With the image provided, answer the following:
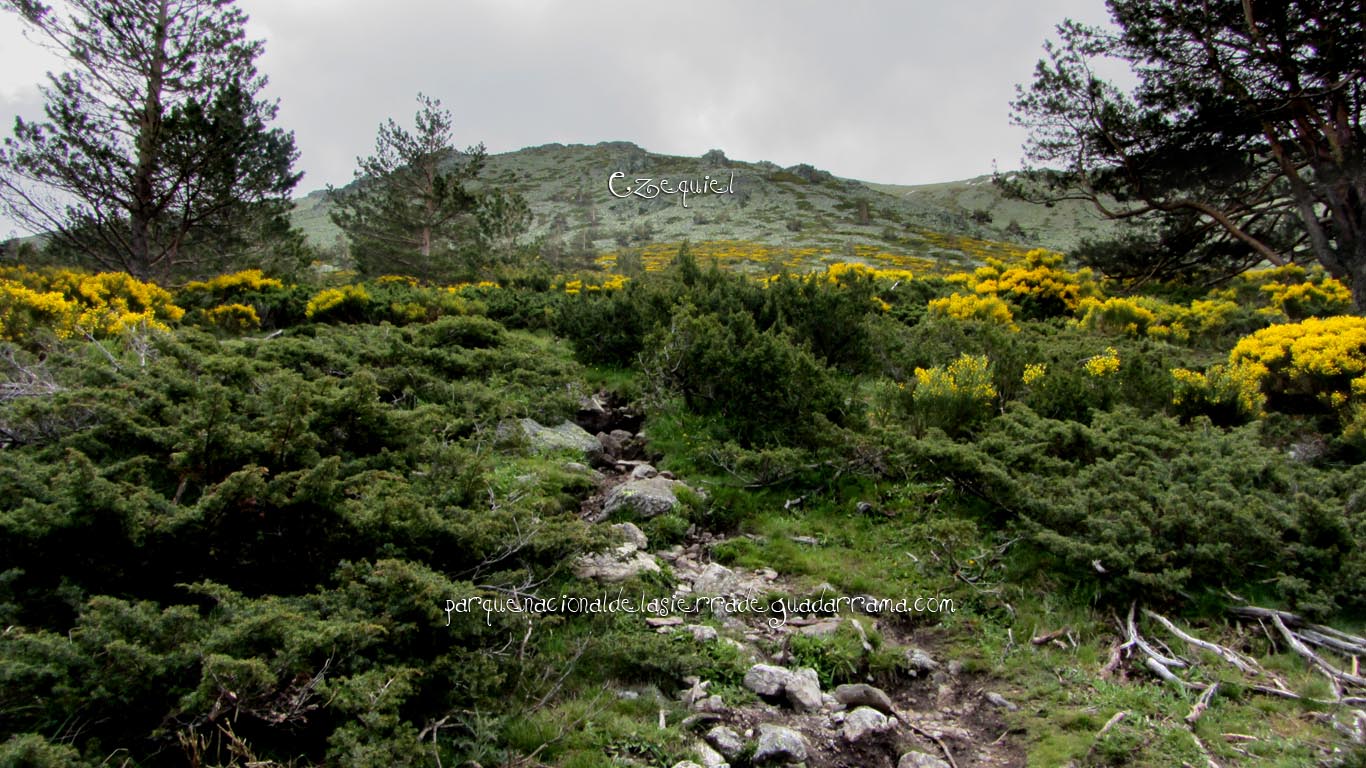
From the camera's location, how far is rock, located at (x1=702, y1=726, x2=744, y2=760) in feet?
9.47

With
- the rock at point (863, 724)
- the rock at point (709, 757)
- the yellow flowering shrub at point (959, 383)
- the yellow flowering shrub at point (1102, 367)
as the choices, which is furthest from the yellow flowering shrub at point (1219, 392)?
the rock at point (709, 757)

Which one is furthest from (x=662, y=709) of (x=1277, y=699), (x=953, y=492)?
(x=953, y=492)

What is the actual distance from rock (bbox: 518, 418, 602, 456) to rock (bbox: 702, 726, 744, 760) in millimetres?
3891

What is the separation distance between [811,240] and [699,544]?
A: 143 ft

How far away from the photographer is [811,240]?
46250 mm

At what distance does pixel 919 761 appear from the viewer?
2902 mm

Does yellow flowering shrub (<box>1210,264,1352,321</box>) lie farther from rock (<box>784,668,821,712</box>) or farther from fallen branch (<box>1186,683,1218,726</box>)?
rock (<box>784,668,821,712</box>)

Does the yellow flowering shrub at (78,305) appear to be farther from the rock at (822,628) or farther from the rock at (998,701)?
the rock at (998,701)

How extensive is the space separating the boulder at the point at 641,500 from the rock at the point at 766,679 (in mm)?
2005

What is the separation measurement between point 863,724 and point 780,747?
0.51 m

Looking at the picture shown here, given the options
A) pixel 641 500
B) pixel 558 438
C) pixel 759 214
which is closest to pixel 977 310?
pixel 558 438

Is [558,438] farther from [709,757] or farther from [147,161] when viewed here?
[147,161]

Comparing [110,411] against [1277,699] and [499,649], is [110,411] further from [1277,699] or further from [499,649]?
[1277,699]

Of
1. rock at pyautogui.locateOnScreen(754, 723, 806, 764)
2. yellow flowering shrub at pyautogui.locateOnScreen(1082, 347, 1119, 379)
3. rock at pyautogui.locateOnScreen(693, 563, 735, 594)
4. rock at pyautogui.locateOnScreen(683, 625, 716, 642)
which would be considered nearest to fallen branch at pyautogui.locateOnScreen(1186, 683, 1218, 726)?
rock at pyautogui.locateOnScreen(754, 723, 806, 764)
